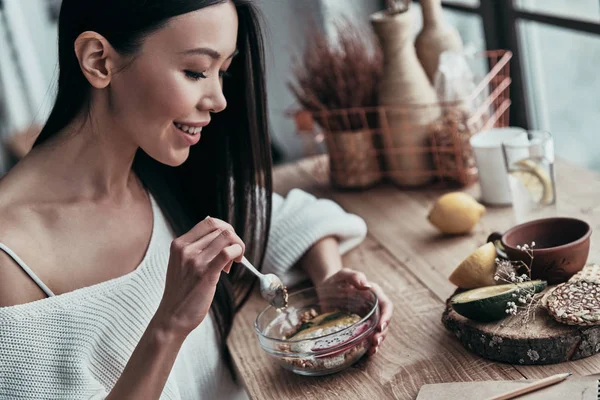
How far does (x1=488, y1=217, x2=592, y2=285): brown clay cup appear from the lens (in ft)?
3.76

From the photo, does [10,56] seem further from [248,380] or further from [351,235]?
[248,380]

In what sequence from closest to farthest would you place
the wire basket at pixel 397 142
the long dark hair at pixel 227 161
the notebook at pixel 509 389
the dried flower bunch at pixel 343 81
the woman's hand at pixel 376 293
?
the notebook at pixel 509 389
the woman's hand at pixel 376 293
the long dark hair at pixel 227 161
the wire basket at pixel 397 142
the dried flower bunch at pixel 343 81

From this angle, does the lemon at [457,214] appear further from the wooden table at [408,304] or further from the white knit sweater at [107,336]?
the white knit sweater at [107,336]

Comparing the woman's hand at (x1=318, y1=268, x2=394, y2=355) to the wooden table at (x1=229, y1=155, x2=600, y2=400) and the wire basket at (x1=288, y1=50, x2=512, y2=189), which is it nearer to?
the wooden table at (x1=229, y1=155, x2=600, y2=400)

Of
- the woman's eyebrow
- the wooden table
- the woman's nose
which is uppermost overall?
the woman's eyebrow

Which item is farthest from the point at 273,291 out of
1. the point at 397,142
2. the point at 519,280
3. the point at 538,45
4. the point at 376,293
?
the point at 538,45

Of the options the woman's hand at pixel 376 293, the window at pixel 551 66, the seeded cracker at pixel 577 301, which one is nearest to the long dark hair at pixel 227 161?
the woman's hand at pixel 376 293

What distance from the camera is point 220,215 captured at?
Result: 1573 millimetres

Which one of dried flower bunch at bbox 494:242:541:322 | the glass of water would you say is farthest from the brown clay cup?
the glass of water

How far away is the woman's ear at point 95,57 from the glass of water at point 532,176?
74cm

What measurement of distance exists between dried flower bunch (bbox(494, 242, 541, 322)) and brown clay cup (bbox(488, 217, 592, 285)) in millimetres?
10

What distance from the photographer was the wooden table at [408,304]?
1.08 metres

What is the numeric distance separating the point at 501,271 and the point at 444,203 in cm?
38

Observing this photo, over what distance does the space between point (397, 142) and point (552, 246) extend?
2.13 ft
